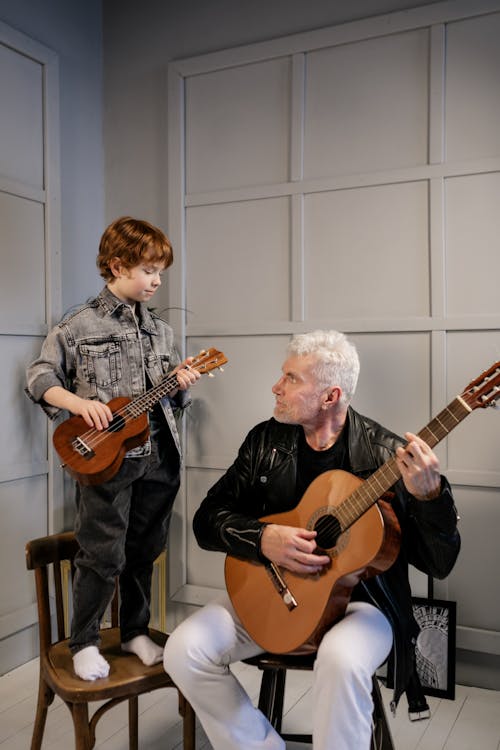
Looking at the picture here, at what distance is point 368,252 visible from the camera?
104 inches

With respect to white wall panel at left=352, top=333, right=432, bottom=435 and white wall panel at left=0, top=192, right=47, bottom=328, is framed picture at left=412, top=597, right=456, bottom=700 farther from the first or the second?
white wall panel at left=0, top=192, right=47, bottom=328

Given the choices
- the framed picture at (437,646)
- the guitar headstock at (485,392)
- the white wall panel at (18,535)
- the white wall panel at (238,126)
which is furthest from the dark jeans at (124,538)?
the white wall panel at (238,126)

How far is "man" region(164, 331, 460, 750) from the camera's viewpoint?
1561 millimetres

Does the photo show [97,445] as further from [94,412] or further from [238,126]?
[238,126]

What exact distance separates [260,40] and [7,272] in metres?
1.38

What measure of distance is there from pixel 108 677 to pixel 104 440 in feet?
1.95

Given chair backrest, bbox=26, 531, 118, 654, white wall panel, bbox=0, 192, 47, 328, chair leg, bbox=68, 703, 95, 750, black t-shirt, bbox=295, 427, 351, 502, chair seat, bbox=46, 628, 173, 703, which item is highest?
white wall panel, bbox=0, 192, 47, 328

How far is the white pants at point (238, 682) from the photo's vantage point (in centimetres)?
155

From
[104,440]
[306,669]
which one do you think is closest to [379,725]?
[306,669]

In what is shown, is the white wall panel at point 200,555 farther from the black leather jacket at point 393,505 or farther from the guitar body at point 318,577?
the guitar body at point 318,577

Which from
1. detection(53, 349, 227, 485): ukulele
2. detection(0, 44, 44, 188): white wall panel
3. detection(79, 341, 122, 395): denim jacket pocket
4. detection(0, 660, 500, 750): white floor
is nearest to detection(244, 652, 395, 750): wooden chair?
detection(0, 660, 500, 750): white floor

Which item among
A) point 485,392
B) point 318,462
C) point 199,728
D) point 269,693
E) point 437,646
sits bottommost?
point 199,728

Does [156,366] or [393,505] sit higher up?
[156,366]

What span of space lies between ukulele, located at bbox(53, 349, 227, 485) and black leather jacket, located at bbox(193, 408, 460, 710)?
0.99 ft
